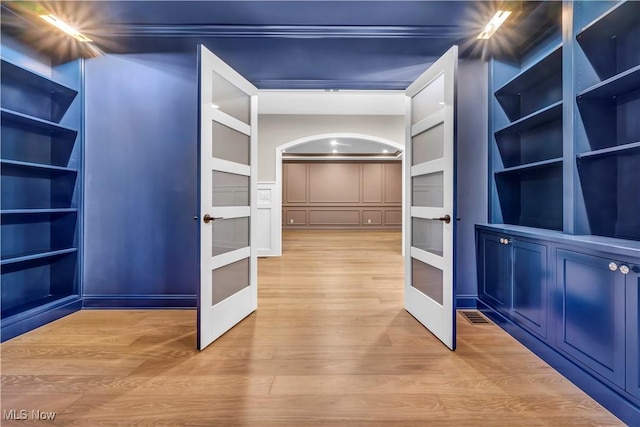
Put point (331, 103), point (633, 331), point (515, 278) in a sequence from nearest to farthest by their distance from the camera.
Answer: point (633, 331) < point (515, 278) < point (331, 103)

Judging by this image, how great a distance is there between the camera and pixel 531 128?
90.7 inches

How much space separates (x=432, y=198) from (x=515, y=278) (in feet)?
2.64

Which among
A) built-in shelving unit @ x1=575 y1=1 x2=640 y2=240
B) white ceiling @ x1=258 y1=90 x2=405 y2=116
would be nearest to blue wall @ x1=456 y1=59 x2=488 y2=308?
built-in shelving unit @ x1=575 y1=1 x2=640 y2=240

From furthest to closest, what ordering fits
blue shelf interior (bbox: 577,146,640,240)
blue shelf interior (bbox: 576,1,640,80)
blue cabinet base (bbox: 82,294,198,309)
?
blue cabinet base (bbox: 82,294,198,309) < blue shelf interior (bbox: 577,146,640,240) < blue shelf interior (bbox: 576,1,640,80)

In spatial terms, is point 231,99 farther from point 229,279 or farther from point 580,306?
point 580,306

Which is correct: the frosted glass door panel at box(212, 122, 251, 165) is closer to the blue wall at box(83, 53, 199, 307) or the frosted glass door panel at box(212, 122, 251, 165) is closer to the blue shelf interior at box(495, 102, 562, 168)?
the blue wall at box(83, 53, 199, 307)

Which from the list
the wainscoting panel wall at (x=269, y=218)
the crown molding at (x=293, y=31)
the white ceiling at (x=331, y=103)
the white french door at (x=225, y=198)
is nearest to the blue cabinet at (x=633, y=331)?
the crown molding at (x=293, y=31)

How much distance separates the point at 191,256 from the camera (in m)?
2.58

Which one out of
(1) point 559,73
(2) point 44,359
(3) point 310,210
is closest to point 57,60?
(2) point 44,359

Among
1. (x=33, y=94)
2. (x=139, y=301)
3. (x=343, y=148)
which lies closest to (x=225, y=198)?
(x=139, y=301)

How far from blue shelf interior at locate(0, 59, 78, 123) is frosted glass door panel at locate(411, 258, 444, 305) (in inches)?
130

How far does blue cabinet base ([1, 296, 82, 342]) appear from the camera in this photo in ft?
6.54

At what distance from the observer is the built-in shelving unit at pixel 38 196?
2.12 m

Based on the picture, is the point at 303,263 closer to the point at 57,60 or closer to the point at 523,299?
the point at 523,299
